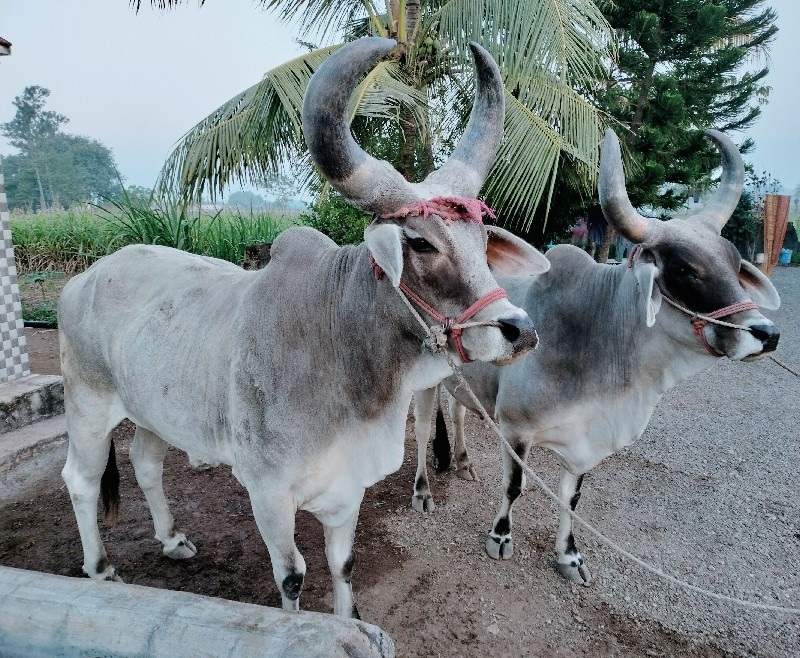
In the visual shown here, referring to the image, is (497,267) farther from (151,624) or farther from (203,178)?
(203,178)

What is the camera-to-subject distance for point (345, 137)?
5.65 ft

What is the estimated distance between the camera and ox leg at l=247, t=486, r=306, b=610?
2.05m

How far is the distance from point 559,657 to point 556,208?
8.45m

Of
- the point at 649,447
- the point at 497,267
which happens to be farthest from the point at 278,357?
the point at 649,447

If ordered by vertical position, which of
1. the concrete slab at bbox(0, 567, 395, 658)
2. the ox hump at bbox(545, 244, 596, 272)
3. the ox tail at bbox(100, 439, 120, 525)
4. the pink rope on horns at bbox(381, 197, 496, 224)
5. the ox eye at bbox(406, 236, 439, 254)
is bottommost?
the ox tail at bbox(100, 439, 120, 525)

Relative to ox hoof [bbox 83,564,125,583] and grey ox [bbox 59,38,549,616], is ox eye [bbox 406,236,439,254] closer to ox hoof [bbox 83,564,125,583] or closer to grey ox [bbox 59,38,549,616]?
grey ox [bbox 59,38,549,616]

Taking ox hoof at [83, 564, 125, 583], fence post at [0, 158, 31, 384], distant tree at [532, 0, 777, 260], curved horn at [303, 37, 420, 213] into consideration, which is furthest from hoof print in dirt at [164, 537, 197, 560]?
distant tree at [532, 0, 777, 260]

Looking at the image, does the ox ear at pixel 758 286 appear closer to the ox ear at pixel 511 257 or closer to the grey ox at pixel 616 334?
the grey ox at pixel 616 334

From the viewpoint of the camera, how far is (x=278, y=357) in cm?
203

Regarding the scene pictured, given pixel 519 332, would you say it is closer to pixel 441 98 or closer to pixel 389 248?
pixel 389 248

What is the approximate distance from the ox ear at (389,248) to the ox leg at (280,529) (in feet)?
3.02

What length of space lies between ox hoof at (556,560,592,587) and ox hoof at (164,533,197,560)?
1990mm

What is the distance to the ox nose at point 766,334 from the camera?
2285 mm

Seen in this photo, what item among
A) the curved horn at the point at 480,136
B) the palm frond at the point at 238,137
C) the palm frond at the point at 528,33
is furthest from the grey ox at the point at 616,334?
the palm frond at the point at 238,137
